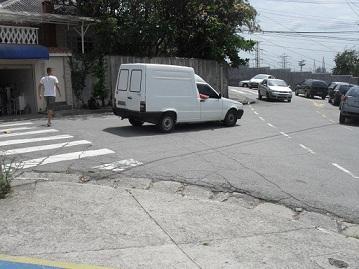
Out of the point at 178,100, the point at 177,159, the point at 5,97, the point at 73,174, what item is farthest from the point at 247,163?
the point at 5,97

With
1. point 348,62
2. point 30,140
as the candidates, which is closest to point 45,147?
point 30,140

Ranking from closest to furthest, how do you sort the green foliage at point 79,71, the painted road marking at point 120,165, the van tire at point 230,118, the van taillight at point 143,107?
the painted road marking at point 120,165 → the van taillight at point 143,107 → the van tire at point 230,118 → the green foliage at point 79,71

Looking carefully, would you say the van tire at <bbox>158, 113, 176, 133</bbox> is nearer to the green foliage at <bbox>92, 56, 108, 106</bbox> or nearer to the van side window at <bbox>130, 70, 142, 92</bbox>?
the van side window at <bbox>130, 70, 142, 92</bbox>

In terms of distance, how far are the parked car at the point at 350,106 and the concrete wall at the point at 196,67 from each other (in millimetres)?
9363

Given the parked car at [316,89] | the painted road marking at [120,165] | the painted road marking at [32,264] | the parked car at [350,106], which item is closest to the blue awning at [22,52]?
the painted road marking at [120,165]

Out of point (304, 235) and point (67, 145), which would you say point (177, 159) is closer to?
point (67, 145)

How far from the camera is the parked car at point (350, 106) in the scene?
70.1ft

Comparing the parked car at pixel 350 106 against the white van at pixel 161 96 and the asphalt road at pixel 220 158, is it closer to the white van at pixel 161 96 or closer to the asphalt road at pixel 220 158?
the asphalt road at pixel 220 158

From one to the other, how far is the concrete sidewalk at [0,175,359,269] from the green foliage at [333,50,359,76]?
6904 centimetres

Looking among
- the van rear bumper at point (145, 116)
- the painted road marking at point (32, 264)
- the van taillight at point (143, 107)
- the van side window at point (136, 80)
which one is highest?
the van side window at point (136, 80)

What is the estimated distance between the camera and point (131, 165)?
33.4ft

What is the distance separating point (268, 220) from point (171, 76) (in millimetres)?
9284

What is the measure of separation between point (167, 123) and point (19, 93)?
29.7 feet

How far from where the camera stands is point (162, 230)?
626 centimetres
